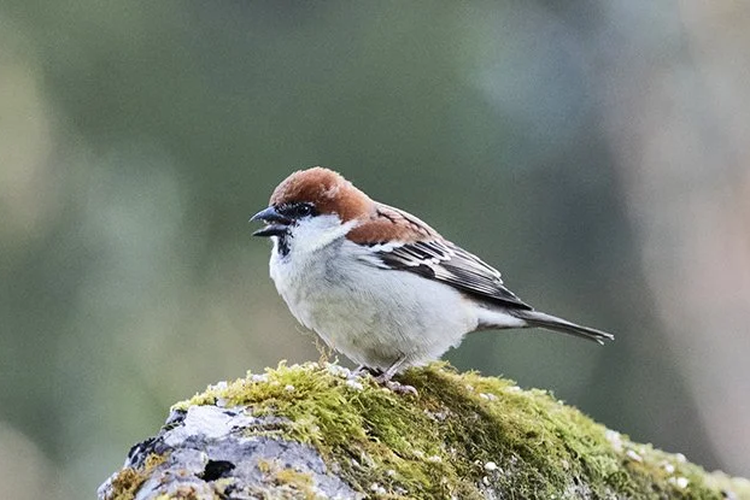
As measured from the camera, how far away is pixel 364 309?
3615 millimetres

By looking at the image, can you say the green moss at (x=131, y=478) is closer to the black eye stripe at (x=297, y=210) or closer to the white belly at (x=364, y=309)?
the white belly at (x=364, y=309)

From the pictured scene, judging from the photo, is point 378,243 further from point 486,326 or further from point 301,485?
point 301,485

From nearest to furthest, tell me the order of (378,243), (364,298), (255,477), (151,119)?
1. (255,477)
2. (364,298)
3. (378,243)
4. (151,119)

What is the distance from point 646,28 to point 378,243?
24.5 feet

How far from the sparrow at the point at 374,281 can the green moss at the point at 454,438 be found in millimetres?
212

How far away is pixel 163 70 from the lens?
9008 mm

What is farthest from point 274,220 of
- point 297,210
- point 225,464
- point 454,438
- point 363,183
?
point 363,183

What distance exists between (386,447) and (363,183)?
6476 mm

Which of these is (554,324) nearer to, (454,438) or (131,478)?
(454,438)

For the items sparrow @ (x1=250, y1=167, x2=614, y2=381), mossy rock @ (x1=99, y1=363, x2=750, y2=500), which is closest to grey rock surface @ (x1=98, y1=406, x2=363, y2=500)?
mossy rock @ (x1=99, y1=363, x2=750, y2=500)

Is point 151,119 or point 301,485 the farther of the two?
point 151,119

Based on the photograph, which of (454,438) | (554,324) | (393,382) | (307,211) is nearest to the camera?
(454,438)

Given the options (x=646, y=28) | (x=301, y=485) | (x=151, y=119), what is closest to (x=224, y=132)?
(x=151, y=119)

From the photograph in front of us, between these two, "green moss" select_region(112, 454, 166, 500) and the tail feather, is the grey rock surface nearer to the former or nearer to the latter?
"green moss" select_region(112, 454, 166, 500)
